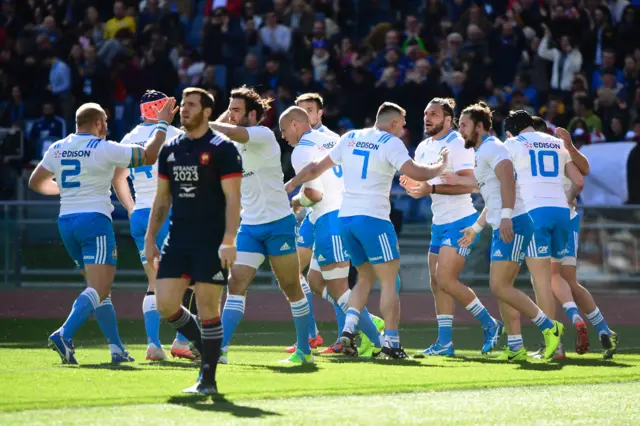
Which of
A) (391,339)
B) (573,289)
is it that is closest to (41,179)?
(391,339)

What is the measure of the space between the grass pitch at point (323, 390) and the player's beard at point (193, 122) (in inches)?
75.4

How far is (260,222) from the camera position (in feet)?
35.5

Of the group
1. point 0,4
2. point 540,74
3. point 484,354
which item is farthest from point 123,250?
point 0,4

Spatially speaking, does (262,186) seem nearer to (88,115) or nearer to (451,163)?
(88,115)

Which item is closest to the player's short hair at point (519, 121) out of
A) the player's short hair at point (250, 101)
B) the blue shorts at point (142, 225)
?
the player's short hair at point (250, 101)

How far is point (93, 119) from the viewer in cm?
1092

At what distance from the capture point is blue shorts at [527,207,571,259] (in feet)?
39.8

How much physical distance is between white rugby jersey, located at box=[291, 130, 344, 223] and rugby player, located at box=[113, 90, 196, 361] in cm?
125

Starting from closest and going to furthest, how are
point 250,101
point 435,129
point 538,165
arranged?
point 250,101 < point 538,165 < point 435,129

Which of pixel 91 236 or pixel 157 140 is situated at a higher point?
pixel 157 140

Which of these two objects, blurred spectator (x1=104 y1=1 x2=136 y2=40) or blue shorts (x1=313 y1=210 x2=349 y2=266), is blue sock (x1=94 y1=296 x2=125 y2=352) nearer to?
blue shorts (x1=313 y1=210 x2=349 y2=266)

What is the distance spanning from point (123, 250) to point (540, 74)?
30.3 ft

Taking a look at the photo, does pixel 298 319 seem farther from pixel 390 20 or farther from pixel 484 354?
pixel 390 20

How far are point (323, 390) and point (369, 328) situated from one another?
2.96 metres
